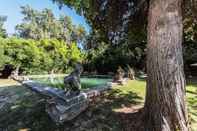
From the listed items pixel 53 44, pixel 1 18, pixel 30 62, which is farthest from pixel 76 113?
pixel 1 18

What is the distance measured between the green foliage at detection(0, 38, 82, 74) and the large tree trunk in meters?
17.5

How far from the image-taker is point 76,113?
265 inches

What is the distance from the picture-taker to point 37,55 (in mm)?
22594

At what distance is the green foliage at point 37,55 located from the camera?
20.9m

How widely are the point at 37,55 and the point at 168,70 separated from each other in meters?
Result: 19.1

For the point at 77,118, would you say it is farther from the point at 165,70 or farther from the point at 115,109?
the point at 165,70

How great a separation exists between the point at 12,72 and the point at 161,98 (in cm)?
1841

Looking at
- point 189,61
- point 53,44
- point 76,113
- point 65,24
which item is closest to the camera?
point 76,113

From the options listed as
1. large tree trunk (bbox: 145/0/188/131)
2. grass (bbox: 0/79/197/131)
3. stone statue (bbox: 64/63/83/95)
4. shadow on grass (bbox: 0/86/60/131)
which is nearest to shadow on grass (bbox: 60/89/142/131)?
grass (bbox: 0/79/197/131)

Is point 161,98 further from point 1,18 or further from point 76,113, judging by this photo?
point 1,18

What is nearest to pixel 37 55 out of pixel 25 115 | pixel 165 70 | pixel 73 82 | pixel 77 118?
pixel 25 115

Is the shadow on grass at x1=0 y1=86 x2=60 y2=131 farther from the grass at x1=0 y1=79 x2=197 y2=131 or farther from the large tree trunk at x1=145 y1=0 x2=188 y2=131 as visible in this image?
the large tree trunk at x1=145 y1=0 x2=188 y2=131

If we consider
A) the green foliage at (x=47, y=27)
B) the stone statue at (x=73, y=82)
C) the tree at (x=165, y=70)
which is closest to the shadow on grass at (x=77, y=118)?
the stone statue at (x=73, y=82)

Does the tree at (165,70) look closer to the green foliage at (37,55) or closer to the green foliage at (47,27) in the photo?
the green foliage at (37,55)
